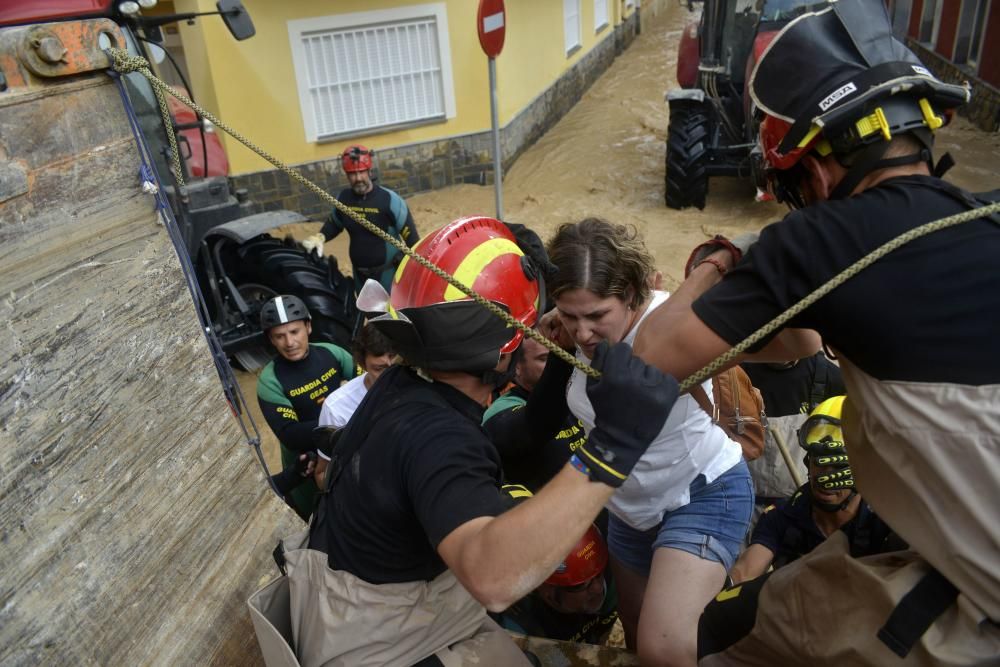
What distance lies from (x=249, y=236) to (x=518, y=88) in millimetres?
7938

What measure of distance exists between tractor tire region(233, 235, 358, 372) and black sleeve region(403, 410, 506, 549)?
4.20 metres

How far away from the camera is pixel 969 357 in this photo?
4.59ft

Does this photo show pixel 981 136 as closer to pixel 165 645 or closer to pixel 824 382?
pixel 824 382

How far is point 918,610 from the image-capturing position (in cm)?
149

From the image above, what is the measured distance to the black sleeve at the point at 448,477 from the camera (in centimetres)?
162

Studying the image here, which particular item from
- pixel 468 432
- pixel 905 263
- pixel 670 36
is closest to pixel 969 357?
pixel 905 263

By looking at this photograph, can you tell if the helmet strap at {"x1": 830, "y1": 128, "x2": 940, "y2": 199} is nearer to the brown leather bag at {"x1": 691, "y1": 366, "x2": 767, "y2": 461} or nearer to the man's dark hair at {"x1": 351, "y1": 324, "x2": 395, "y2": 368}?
the brown leather bag at {"x1": 691, "y1": 366, "x2": 767, "y2": 461}

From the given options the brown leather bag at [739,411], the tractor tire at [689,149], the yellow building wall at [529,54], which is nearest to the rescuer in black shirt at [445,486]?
the brown leather bag at [739,411]

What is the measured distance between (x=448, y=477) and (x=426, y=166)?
10.00 m

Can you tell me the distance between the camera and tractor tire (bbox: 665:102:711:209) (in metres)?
9.33

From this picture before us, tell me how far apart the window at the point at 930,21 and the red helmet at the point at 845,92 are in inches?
628

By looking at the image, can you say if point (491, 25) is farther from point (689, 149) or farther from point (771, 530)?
point (771, 530)

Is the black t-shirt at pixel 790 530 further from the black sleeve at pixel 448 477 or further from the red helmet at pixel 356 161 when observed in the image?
the red helmet at pixel 356 161

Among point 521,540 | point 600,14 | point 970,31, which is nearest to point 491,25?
point 521,540
